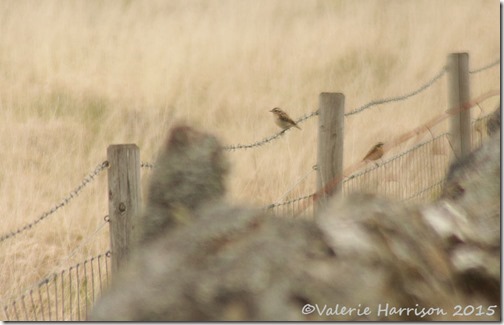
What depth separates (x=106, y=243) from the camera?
6.02 m

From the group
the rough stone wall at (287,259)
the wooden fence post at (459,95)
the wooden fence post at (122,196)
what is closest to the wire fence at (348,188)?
the wooden fence post at (459,95)

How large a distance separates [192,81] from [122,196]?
22.1 feet

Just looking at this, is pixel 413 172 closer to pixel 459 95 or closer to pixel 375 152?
pixel 459 95

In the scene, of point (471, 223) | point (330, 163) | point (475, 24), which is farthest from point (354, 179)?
point (475, 24)

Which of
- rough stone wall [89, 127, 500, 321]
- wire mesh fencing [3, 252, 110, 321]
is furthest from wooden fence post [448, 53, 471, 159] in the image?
rough stone wall [89, 127, 500, 321]

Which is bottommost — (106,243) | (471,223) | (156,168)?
(106,243)

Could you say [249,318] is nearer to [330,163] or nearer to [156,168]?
[156,168]

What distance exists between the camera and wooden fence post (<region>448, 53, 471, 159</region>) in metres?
7.60

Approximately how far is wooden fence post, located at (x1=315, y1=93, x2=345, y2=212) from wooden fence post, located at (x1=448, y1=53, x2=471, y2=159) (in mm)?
2614

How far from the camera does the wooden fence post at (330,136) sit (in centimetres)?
516

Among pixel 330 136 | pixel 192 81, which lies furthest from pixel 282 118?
pixel 192 81

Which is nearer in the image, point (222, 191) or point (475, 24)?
point (222, 191)

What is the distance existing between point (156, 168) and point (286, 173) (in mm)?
5777

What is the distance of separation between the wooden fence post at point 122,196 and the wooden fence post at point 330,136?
1784 mm
